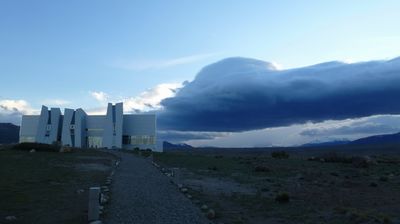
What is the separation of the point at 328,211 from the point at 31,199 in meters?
10.5

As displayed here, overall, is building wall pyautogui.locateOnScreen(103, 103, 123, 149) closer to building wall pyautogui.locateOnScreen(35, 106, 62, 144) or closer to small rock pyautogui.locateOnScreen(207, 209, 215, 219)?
building wall pyautogui.locateOnScreen(35, 106, 62, 144)

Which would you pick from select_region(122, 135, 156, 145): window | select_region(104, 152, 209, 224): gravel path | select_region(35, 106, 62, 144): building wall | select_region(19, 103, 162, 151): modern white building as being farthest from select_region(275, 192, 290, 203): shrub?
select_region(35, 106, 62, 144): building wall

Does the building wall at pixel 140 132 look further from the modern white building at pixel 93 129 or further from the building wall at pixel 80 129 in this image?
the building wall at pixel 80 129

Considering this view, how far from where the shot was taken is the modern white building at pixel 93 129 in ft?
310

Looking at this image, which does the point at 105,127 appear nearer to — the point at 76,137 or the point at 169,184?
the point at 76,137

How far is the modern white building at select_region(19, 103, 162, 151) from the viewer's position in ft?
310

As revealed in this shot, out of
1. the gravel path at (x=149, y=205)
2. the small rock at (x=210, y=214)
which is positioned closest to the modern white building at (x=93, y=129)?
the gravel path at (x=149, y=205)

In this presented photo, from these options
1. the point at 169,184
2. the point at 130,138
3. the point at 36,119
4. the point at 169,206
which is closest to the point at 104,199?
the point at 169,206

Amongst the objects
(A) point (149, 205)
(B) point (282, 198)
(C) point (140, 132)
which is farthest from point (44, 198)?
(C) point (140, 132)

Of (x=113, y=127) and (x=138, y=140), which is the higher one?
(x=113, y=127)

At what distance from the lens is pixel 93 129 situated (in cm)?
9938

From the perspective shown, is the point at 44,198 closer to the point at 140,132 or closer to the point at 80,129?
the point at 140,132

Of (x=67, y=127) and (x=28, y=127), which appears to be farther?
(x=28, y=127)

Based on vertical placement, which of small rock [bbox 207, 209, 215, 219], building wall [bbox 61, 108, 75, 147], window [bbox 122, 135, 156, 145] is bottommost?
small rock [bbox 207, 209, 215, 219]
